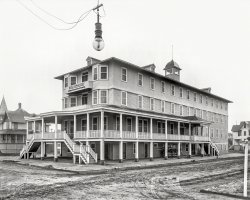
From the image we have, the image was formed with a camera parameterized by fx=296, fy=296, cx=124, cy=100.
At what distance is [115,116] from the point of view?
30984 millimetres

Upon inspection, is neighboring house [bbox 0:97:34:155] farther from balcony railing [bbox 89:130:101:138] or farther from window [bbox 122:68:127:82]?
window [bbox 122:68:127:82]

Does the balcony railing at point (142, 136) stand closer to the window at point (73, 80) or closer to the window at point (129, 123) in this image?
the window at point (129, 123)

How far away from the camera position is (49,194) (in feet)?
38.3

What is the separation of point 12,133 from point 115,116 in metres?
29.1

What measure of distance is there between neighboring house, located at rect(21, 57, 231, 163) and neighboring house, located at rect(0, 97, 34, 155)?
1914cm

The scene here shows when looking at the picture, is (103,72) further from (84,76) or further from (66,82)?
(66,82)

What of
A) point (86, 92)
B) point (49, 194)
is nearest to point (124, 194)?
point (49, 194)

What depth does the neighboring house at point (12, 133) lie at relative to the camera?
2058 inches

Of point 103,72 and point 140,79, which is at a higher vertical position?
point 103,72

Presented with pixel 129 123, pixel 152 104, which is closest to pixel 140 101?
pixel 152 104

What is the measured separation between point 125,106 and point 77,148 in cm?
779

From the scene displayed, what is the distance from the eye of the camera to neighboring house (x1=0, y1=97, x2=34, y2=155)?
5228 cm

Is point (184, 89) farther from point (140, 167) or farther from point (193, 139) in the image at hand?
point (140, 167)

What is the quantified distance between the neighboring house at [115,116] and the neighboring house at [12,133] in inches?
754
